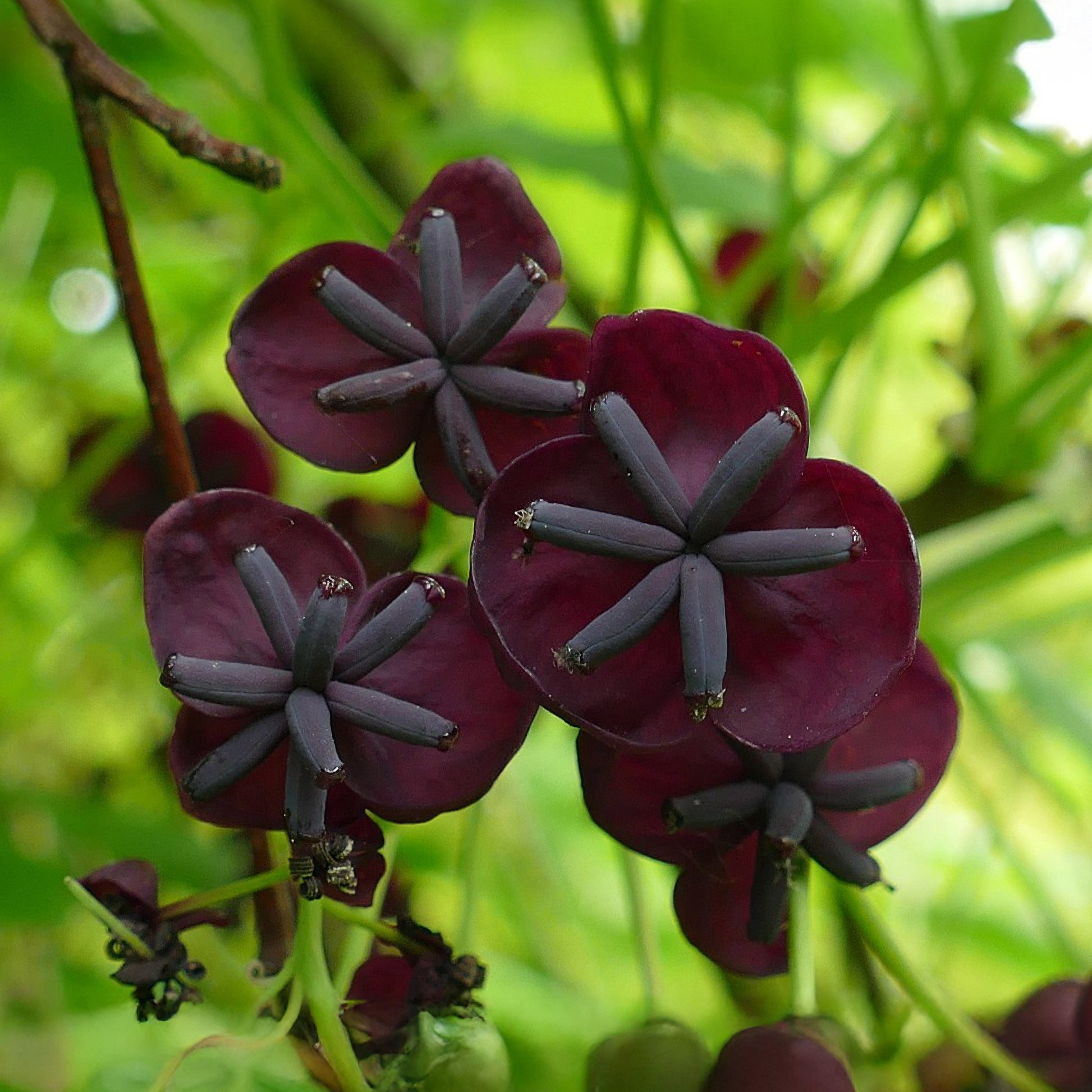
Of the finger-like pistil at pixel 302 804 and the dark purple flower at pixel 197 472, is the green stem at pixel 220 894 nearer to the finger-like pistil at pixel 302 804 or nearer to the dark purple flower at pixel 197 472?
the finger-like pistil at pixel 302 804

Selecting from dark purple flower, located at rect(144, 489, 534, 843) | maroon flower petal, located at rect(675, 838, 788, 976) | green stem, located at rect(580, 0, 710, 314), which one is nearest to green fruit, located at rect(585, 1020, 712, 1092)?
maroon flower petal, located at rect(675, 838, 788, 976)

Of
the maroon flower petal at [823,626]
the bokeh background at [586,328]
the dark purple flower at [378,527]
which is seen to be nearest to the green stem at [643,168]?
the bokeh background at [586,328]

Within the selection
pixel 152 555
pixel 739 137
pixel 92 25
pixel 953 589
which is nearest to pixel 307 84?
pixel 92 25

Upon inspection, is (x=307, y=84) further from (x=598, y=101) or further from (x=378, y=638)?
(x=378, y=638)

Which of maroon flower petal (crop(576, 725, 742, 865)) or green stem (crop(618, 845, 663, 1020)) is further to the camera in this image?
green stem (crop(618, 845, 663, 1020))

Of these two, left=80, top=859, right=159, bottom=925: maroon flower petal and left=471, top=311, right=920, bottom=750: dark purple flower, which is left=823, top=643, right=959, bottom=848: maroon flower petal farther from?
left=80, top=859, right=159, bottom=925: maroon flower petal

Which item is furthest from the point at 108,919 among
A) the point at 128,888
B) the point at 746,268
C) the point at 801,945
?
the point at 746,268
